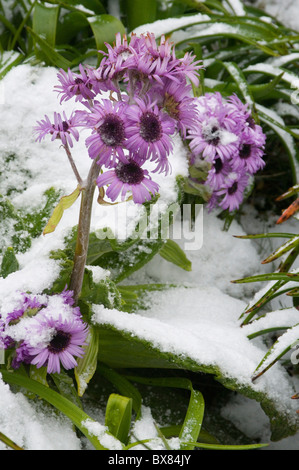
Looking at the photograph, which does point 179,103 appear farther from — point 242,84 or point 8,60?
point 8,60

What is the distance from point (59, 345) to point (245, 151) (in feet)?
2.65

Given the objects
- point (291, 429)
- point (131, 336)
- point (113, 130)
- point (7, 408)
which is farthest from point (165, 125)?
point (291, 429)

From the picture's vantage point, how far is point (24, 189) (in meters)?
1.45

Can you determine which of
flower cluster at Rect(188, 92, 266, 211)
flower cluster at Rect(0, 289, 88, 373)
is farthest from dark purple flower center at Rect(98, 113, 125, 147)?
flower cluster at Rect(188, 92, 266, 211)

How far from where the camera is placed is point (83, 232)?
3.19ft

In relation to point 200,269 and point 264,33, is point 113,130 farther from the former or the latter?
point 264,33

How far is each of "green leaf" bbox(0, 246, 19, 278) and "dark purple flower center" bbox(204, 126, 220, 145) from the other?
640 mm

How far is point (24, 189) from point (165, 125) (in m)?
0.74

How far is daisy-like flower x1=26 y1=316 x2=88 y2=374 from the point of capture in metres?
0.98

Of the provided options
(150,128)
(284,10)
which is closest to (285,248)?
(150,128)

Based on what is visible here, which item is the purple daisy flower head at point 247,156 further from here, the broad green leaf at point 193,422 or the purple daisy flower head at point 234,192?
the broad green leaf at point 193,422

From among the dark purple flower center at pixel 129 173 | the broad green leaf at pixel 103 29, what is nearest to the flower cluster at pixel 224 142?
the broad green leaf at pixel 103 29

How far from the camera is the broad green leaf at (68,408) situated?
3.21 ft

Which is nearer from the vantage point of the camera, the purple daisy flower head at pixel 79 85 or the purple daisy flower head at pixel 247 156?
the purple daisy flower head at pixel 79 85
